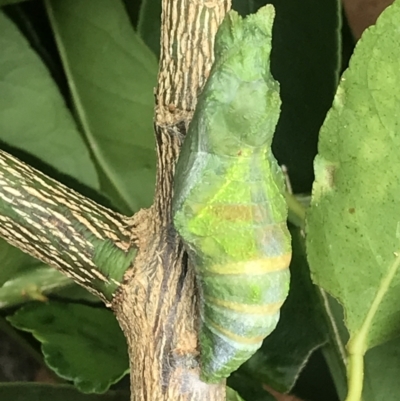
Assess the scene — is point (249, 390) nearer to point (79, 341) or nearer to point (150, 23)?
point (79, 341)

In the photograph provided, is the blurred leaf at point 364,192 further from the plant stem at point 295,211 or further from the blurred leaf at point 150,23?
the blurred leaf at point 150,23

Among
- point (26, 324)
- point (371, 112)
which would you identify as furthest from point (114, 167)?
point (371, 112)

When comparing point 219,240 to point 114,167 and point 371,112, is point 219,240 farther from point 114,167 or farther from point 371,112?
point 114,167

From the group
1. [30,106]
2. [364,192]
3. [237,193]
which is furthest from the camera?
[30,106]

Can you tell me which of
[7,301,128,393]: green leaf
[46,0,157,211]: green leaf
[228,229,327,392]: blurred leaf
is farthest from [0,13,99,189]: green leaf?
[228,229,327,392]: blurred leaf

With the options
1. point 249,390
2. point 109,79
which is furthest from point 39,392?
point 109,79

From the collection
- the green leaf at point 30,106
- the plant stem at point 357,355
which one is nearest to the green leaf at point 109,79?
the green leaf at point 30,106
